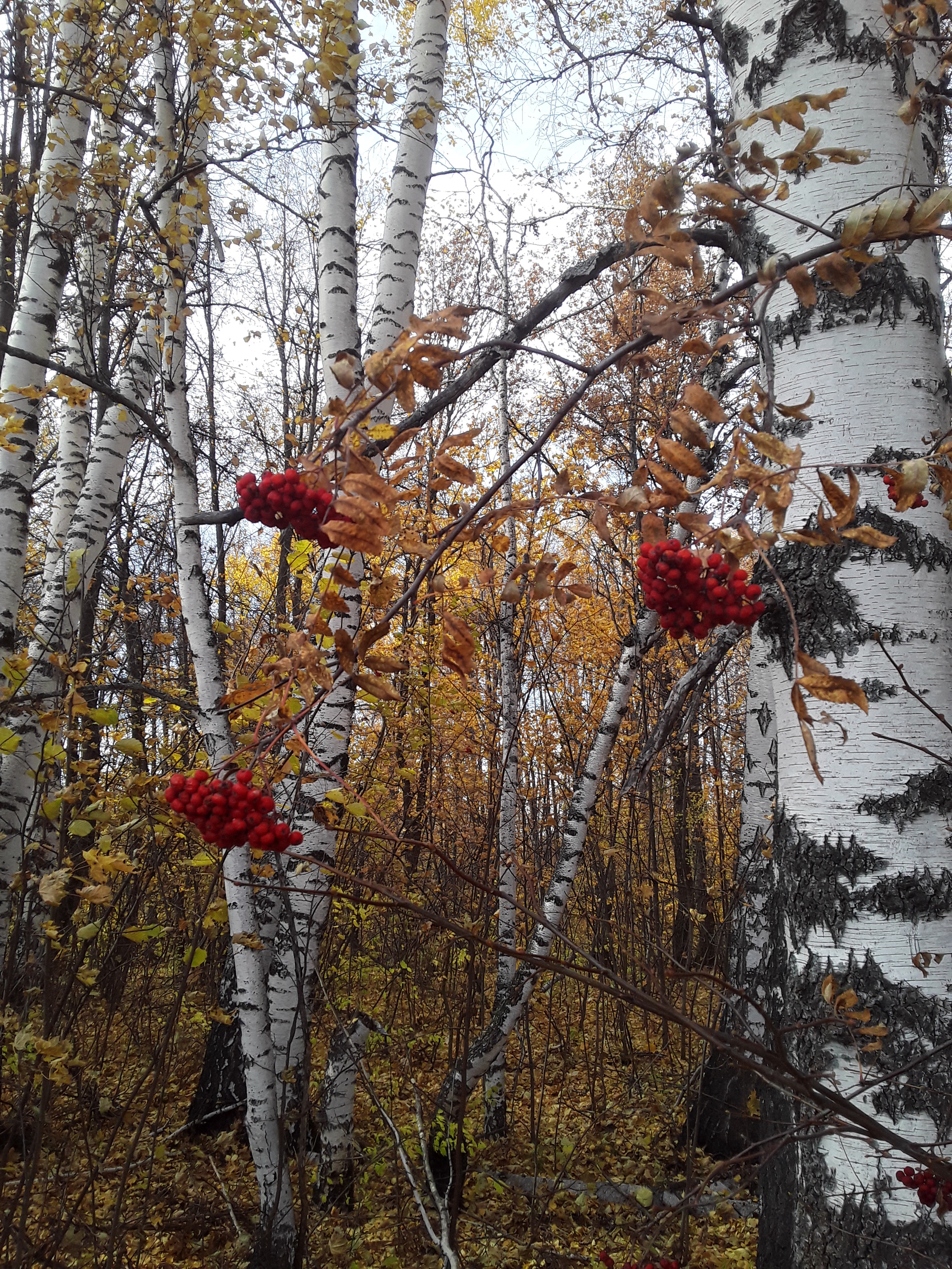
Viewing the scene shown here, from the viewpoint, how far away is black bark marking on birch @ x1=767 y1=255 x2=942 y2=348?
136 centimetres

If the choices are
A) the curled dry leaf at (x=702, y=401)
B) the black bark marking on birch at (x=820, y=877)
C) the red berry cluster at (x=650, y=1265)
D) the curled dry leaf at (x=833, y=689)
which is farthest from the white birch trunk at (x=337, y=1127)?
the curled dry leaf at (x=702, y=401)

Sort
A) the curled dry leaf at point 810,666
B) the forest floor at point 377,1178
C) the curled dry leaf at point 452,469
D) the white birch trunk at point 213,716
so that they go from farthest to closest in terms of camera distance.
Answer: the white birch trunk at point 213,716
the forest floor at point 377,1178
the curled dry leaf at point 452,469
the curled dry leaf at point 810,666

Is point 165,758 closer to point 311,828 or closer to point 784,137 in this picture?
point 311,828

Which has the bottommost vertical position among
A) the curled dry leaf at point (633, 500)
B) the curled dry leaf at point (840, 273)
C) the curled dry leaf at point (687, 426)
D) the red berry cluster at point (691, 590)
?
the red berry cluster at point (691, 590)

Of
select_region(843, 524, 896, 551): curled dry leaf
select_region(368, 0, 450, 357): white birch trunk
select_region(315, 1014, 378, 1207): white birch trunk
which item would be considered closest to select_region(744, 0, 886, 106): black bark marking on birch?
select_region(843, 524, 896, 551): curled dry leaf

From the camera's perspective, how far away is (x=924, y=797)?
1224 millimetres

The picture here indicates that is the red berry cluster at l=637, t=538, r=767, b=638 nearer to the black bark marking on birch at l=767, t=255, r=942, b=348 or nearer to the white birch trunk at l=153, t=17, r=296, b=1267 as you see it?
the black bark marking on birch at l=767, t=255, r=942, b=348

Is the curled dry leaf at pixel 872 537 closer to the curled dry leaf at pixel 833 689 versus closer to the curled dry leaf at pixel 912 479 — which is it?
the curled dry leaf at pixel 912 479

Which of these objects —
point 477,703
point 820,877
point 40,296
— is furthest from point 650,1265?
point 477,703

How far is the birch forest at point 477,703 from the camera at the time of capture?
1.01 metres

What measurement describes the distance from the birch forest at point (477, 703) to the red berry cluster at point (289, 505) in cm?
1

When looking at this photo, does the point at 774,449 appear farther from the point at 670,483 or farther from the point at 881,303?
the point at 881,303

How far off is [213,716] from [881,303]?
91.6 inches

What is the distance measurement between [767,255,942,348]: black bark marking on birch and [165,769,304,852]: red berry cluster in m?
1.28
